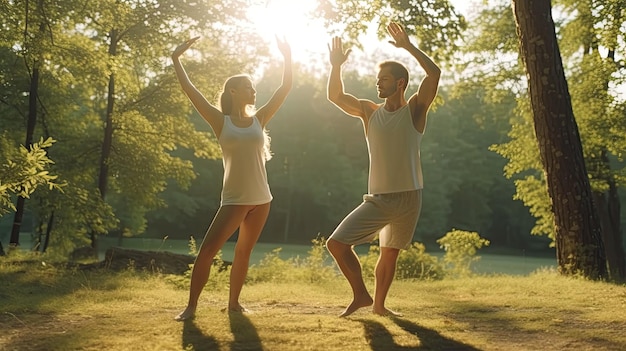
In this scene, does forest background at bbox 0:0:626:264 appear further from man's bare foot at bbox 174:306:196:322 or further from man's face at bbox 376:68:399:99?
man's bare foot at bbox 174:306:196:322

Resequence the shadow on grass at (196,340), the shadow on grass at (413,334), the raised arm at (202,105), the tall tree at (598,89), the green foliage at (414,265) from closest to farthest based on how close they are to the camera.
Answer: the shadow on grass at (196,340), the shadow on grass at (413,334), the raised arm at (202,105), the green foliage at (414,265), the tall tree at (598,89)

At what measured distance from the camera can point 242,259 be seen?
19.7ft

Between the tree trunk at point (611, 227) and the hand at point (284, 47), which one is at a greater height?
the hand at point (284, 47)

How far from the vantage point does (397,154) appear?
18.3 feet

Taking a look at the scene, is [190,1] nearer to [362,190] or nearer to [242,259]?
[242,259]

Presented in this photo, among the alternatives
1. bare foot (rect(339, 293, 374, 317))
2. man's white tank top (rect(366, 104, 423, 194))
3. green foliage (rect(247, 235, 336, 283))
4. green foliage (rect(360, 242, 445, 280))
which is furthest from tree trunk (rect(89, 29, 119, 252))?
man's white tank top (rect(366, 104, 423, 194))

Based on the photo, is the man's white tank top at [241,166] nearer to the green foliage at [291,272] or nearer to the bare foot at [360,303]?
the bare foot at [360,303]

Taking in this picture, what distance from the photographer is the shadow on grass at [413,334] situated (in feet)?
15.2

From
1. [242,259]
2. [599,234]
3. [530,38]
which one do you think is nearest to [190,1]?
[530,38]

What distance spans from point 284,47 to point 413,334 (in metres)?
2.79

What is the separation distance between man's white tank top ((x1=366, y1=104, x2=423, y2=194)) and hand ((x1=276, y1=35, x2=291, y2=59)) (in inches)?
44.8

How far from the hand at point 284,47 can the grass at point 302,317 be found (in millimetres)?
2325

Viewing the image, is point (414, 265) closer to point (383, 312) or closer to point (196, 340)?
point (383, 312)

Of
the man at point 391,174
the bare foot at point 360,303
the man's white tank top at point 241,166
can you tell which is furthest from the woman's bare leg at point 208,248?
the bare foot at point 360,303
